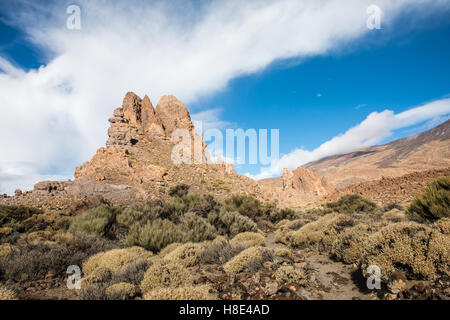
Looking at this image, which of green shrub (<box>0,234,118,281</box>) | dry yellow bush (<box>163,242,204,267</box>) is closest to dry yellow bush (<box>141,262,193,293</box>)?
dry yellow bush (<box>163,242,204,267</box>)

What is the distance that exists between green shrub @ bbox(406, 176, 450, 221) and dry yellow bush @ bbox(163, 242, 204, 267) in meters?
9.65

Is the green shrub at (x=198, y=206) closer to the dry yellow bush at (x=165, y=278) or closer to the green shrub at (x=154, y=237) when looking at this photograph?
the green shrub at (x=154, y=237)

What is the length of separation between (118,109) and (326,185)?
40963mm

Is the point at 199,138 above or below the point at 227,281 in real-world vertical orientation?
above

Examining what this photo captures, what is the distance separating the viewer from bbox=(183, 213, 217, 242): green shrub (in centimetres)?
928

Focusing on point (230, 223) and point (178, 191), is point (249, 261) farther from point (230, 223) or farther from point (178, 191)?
point (178, 191)

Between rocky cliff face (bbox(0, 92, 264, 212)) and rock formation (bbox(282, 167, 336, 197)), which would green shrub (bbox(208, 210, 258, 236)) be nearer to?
rocky cliff face (bbox(0, 92, 264, 212))

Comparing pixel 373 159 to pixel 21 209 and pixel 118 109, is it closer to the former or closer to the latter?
pixel 118 109

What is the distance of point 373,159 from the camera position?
18138 cm

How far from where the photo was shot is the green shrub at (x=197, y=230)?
30.5 ft

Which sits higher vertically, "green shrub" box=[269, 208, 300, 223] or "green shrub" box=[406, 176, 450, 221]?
"green shrub" box=[406, 176, 450, 221]

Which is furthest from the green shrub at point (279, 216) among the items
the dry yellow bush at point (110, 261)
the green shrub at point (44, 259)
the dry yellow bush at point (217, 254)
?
the dry yellow bush at point (110, 261)

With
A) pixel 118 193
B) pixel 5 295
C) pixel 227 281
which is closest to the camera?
pixel 5 295
